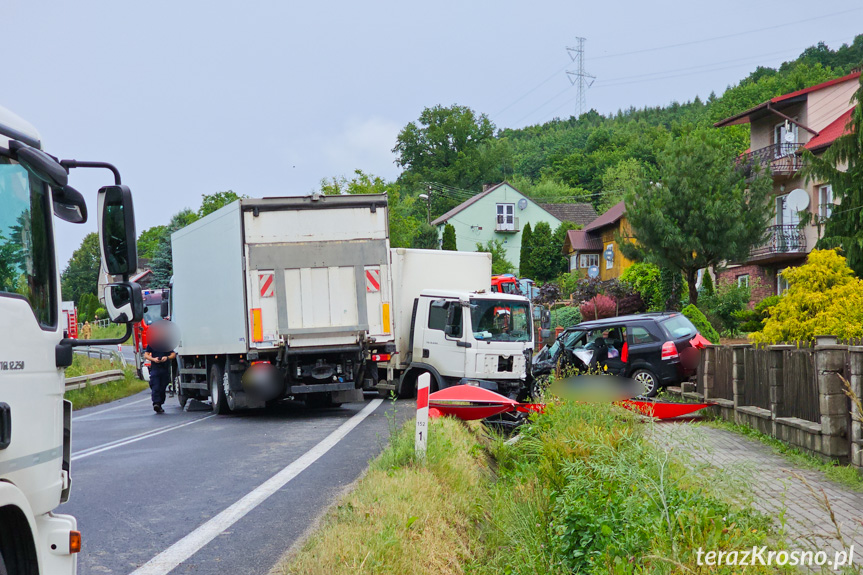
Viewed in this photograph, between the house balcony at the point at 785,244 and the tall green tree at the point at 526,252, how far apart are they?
38.5 metres

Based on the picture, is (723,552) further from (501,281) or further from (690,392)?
(501,281)

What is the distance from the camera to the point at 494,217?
81.2 meters

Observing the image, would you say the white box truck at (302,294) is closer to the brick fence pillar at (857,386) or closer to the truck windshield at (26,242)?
the brick fence pillar at (857,386)

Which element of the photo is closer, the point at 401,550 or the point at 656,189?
the point at 401,550

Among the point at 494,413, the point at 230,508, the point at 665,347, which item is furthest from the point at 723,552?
the point at 665,347

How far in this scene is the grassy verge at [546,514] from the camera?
5.12 meters

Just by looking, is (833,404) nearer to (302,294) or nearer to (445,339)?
(302,294)

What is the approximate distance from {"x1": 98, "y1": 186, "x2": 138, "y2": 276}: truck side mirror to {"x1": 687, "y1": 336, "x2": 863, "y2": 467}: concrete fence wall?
208 inches

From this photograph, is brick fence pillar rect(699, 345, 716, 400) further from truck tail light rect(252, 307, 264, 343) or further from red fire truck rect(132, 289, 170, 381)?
red fire truck rect(132, 289, 170, 381)

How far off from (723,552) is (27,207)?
12.6ft

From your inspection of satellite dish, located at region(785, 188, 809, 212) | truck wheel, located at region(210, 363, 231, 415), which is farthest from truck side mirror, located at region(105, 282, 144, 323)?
satellite dish, located at region(785, 188, 809, 212)

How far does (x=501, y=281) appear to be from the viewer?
3416 centimetres

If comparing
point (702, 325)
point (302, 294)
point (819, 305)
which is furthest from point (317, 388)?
point (702, 325)

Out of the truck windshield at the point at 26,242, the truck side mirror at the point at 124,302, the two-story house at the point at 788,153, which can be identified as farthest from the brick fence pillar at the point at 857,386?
the two-story house at the point at 788,153
